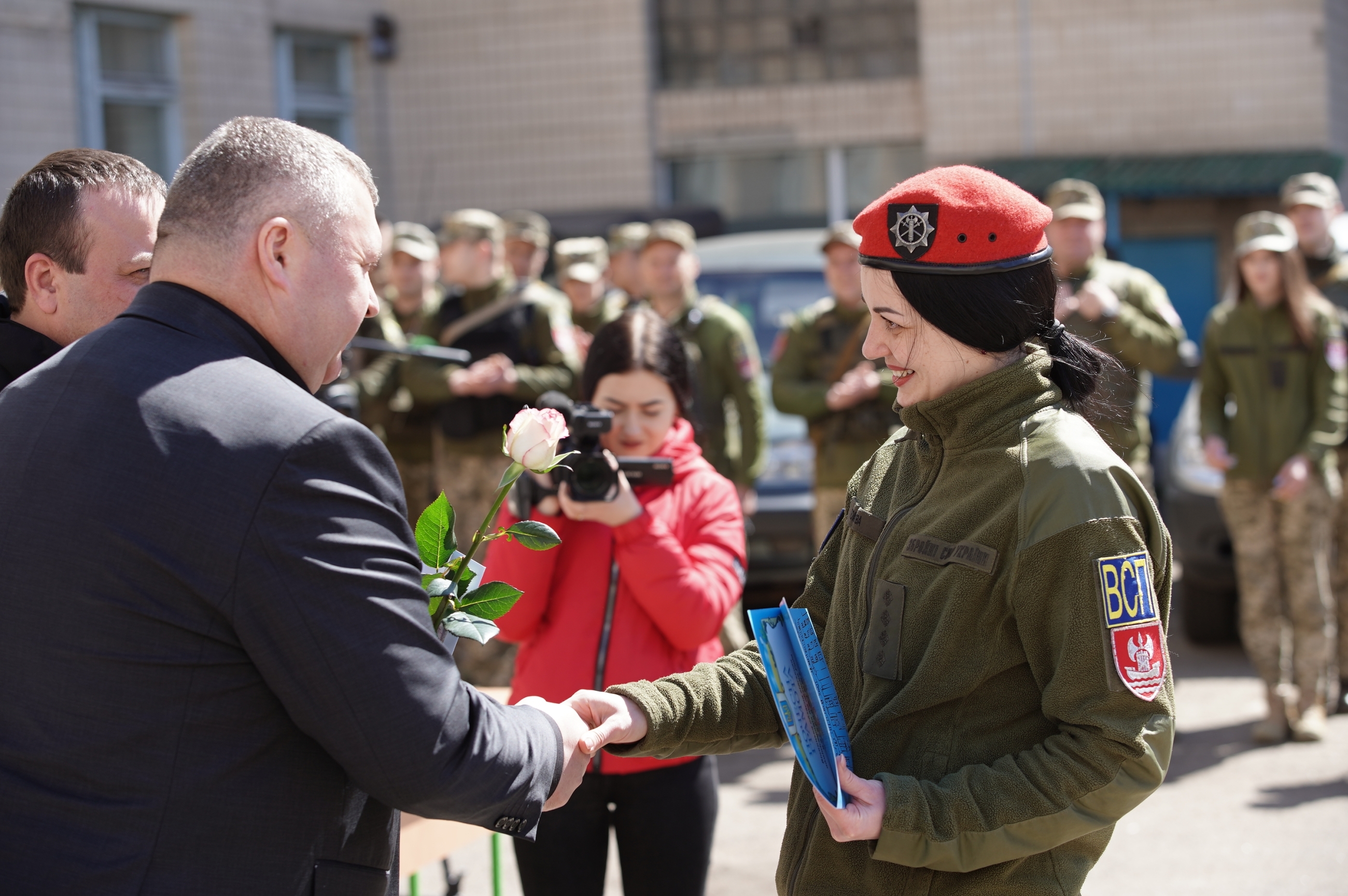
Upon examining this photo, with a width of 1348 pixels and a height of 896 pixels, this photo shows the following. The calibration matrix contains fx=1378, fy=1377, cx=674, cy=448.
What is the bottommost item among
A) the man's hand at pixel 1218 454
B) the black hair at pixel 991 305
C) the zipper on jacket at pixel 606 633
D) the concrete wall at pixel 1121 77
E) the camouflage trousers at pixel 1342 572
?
the camouflage trousers at pixel 1342 572

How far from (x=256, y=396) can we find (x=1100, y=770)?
1250 mm

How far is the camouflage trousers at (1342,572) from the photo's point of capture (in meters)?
6.47

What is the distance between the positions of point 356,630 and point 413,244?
7213 millimetres

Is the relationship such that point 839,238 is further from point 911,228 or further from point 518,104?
point 518,104

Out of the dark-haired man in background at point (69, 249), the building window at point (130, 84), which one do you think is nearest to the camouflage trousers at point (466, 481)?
the dark-haired man in background at point (69, 249)

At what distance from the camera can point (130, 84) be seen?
1428 centimetres

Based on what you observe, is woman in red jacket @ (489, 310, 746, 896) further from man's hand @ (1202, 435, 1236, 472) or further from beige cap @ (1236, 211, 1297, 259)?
beige cap @ (1236, 211, 1297, 259)

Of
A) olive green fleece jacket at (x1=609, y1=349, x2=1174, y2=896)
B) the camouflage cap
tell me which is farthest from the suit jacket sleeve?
the camouflage cap

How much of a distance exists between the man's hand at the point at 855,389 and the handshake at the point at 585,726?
173 inches

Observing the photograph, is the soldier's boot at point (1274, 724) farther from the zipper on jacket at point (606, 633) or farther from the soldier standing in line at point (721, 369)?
the zipper on jacket at point (606, 633)

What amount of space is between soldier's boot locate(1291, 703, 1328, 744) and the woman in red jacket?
13.0 feet

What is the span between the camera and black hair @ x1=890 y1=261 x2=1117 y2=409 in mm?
2070

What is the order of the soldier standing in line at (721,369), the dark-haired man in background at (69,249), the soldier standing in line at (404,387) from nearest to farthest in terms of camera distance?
the dark-haired man in background at (69,249)
the soldier standing in line at (721,369)
the soldier standing in line at (404,387)

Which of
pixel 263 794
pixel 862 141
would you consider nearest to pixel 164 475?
pixel 263 794
